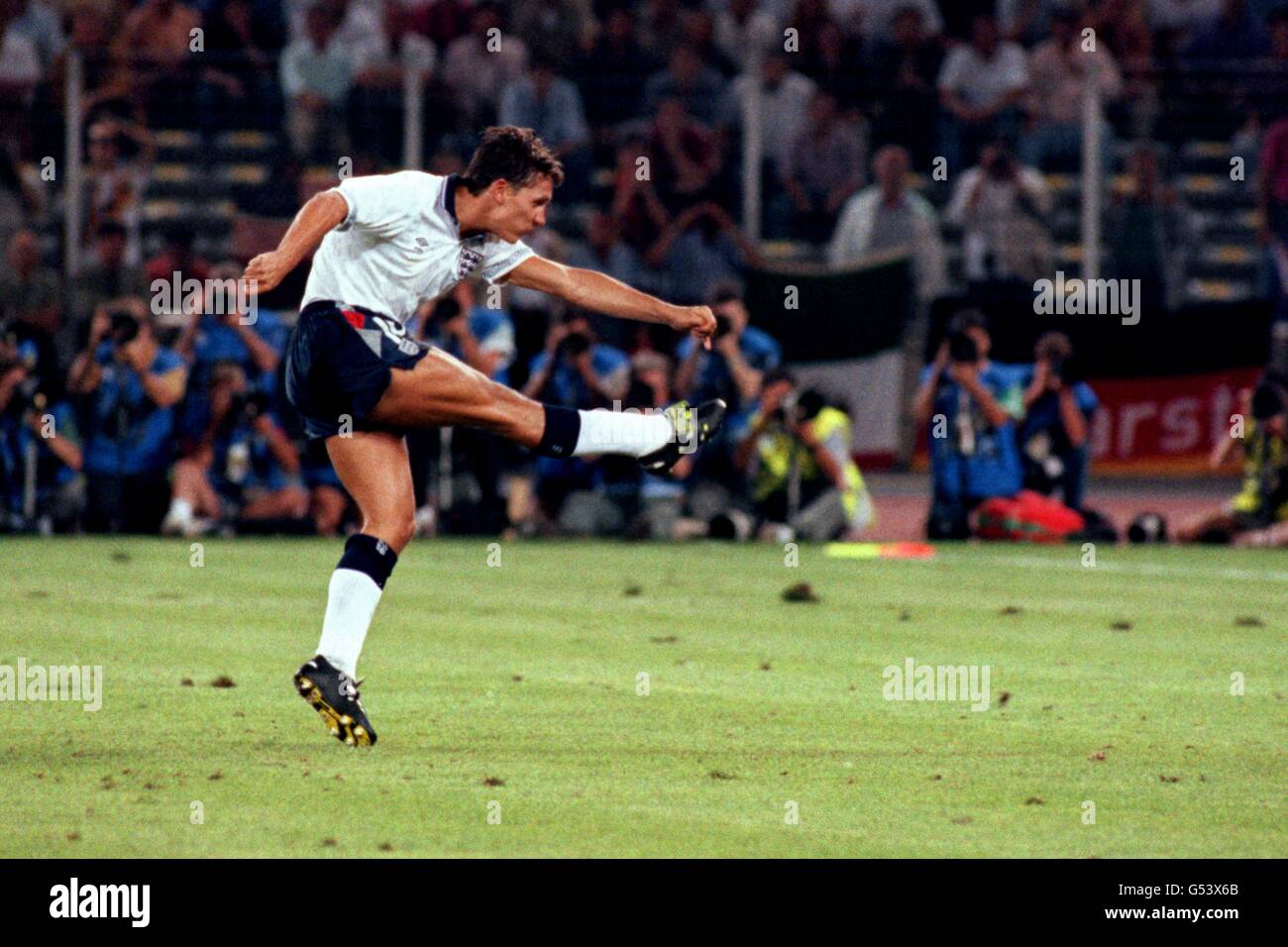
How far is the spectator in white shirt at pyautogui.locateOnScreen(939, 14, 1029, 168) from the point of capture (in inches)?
808

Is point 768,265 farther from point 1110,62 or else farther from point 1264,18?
point 1264,18

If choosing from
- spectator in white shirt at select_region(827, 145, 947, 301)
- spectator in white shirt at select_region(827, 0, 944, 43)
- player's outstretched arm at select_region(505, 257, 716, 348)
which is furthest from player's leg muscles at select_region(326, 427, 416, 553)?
spectator in white shirt at select_region(827, 0, 944, 43)

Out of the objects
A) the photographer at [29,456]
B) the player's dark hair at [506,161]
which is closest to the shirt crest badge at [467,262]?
the player's dark hair at [506,161]

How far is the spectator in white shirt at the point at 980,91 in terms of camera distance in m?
20.5

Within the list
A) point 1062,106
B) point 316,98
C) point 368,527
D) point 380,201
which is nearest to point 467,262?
point 380,201

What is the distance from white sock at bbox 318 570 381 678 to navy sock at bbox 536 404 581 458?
83cm

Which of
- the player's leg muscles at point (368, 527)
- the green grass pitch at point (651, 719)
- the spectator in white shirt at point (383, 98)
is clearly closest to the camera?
the green grass pitch at point (651, 719)

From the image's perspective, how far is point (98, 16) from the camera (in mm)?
21922

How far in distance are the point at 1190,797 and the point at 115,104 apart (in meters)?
14.6

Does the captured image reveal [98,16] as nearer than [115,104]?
No

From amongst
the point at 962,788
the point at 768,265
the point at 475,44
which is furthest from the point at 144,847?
the point at 475,44

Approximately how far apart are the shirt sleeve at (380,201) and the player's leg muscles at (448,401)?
0.48 meters

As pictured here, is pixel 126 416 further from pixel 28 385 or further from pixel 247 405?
pixel 247 405

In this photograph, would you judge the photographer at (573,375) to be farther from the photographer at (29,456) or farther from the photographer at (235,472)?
the photographer at (29,456)
